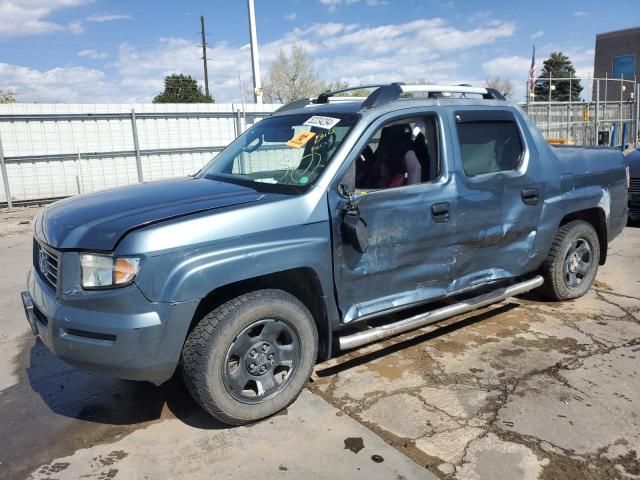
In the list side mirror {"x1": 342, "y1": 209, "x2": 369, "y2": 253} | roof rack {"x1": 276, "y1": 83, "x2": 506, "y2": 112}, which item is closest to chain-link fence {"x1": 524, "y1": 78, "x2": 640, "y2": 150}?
roof rack {"x1": 276, "y1": 83, "x2": 506, "y2": 112}

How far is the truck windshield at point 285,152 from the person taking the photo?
139 inches

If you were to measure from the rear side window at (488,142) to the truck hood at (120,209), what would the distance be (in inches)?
68.3

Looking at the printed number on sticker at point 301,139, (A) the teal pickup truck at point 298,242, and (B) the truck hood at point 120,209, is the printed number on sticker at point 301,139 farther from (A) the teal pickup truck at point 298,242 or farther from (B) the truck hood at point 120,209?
(B) the truck hood at point 120,209

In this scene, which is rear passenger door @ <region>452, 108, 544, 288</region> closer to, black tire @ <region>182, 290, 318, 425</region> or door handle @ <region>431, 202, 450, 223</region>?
door handle @ <region>431, 202, 450, 223</region>

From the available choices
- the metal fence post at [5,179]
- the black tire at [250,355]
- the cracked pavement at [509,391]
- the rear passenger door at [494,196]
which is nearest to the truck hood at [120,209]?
the black tire at [250,355]

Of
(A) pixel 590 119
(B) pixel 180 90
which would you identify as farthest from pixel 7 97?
(A) pixel 590 119

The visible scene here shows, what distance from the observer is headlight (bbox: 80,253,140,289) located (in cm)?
274

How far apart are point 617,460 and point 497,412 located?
2.24ft

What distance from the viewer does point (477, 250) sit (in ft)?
13.6

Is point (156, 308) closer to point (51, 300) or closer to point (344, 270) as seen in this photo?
point (51, 300)

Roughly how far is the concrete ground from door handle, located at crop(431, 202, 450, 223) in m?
1.09

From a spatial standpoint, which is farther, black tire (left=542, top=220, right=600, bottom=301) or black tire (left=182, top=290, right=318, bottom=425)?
black tire (left=542, top=220, right=600, bottom=301)

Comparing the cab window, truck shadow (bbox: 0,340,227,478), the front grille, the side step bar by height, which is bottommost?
truck shadow (bbox: 0,340,227,478)

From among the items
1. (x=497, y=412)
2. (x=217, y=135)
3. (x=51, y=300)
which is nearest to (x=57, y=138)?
(x=217, y=135)
